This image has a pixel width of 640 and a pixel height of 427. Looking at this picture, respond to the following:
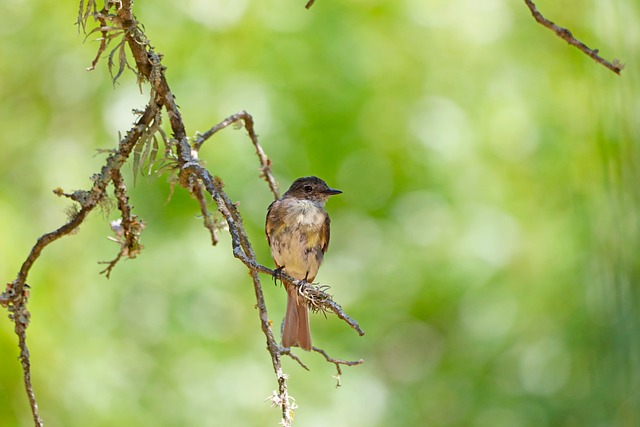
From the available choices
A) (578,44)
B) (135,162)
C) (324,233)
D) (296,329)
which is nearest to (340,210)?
(324,233)

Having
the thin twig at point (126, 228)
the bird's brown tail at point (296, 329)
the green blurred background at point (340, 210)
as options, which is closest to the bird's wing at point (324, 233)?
the bird's brown tail at point (296, 329)

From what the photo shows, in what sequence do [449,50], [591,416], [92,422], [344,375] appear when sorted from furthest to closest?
[449,50], [344,375], [92,422], [591,416]

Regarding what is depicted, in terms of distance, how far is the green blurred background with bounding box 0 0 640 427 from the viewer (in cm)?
448

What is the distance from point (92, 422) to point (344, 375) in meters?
1.51

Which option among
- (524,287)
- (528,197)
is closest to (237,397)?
(524,287)

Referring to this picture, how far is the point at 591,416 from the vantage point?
9.52ft

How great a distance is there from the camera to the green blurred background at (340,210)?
4.48m

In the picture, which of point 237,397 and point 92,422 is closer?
point 92,422

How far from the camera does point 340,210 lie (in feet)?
20.5

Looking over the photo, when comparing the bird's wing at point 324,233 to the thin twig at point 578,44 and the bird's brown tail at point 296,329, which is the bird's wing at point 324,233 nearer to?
the bird's brown tail at point 296,329

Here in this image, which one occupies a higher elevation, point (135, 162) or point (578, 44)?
point (135, 162)

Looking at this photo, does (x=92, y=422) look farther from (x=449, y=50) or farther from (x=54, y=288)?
(x=449, y=50)

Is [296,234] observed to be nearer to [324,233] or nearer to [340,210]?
[324,233]

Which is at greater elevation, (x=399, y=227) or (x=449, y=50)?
(x=449, y=50)
